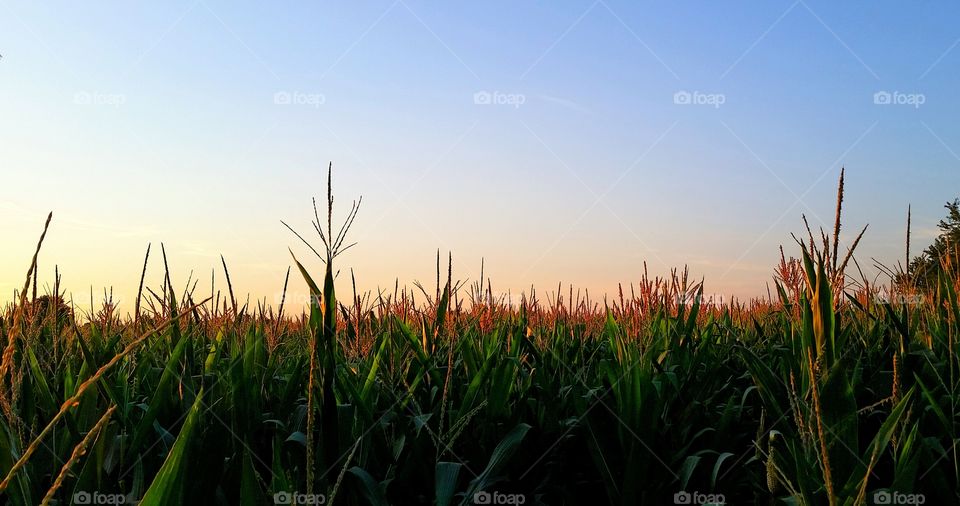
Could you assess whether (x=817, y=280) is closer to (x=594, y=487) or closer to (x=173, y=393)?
(x=594, y=487)

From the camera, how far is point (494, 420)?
336 cm

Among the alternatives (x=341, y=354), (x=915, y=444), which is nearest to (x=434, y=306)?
(x=341, y=354)

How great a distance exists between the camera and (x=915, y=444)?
2.80 meters

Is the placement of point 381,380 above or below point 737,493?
above

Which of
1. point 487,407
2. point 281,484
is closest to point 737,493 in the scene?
point 487,407

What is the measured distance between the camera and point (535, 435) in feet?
11.3

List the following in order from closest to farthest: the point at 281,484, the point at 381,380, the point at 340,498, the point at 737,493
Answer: the point at 281,484, the point at 340,498, the point at 737,493, the point at 381,380

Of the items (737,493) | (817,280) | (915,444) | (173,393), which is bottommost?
(737,493)

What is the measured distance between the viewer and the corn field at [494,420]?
226 cm

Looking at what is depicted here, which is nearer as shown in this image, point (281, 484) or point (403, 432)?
point (281, 484)

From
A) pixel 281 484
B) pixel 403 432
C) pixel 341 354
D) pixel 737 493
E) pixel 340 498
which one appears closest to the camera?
pixel 281 484

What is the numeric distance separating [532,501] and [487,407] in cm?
45

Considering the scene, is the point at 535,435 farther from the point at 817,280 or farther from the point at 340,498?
the point at 817,280

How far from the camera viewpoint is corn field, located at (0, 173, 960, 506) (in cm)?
226
